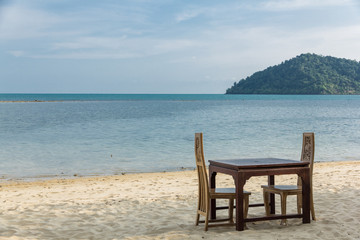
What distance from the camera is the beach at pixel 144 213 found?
203 inches

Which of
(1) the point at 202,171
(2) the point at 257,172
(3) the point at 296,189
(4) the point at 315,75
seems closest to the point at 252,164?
(2) the point at 257,172

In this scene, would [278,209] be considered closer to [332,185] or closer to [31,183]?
[332,185]

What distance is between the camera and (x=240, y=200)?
4.99 m

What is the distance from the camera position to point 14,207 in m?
6.97

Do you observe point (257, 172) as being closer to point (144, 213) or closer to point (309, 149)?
point (309, 149)

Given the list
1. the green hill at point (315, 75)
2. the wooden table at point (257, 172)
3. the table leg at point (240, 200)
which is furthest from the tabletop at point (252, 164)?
the green hill at point (315, 75)

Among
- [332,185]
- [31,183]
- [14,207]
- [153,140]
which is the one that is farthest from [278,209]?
[153,140]

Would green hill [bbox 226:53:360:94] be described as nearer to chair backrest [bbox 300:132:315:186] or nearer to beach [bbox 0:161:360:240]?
beach [bbox 0:161:360:240]

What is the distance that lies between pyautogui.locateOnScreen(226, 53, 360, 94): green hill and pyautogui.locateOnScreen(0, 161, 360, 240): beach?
11146cm

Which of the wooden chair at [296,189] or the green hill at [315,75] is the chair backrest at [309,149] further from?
the green hill at [315,75]

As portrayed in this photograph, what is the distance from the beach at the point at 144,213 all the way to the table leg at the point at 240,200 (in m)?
0.10

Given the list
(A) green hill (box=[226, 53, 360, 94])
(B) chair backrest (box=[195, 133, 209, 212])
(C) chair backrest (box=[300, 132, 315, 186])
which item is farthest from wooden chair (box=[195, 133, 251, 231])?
(A) green hill (box=[226, 53, 360, 94])

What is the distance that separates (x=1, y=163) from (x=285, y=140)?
48.3 ft

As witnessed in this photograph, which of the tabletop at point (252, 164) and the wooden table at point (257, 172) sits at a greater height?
the tabletop at point (252, 164)
